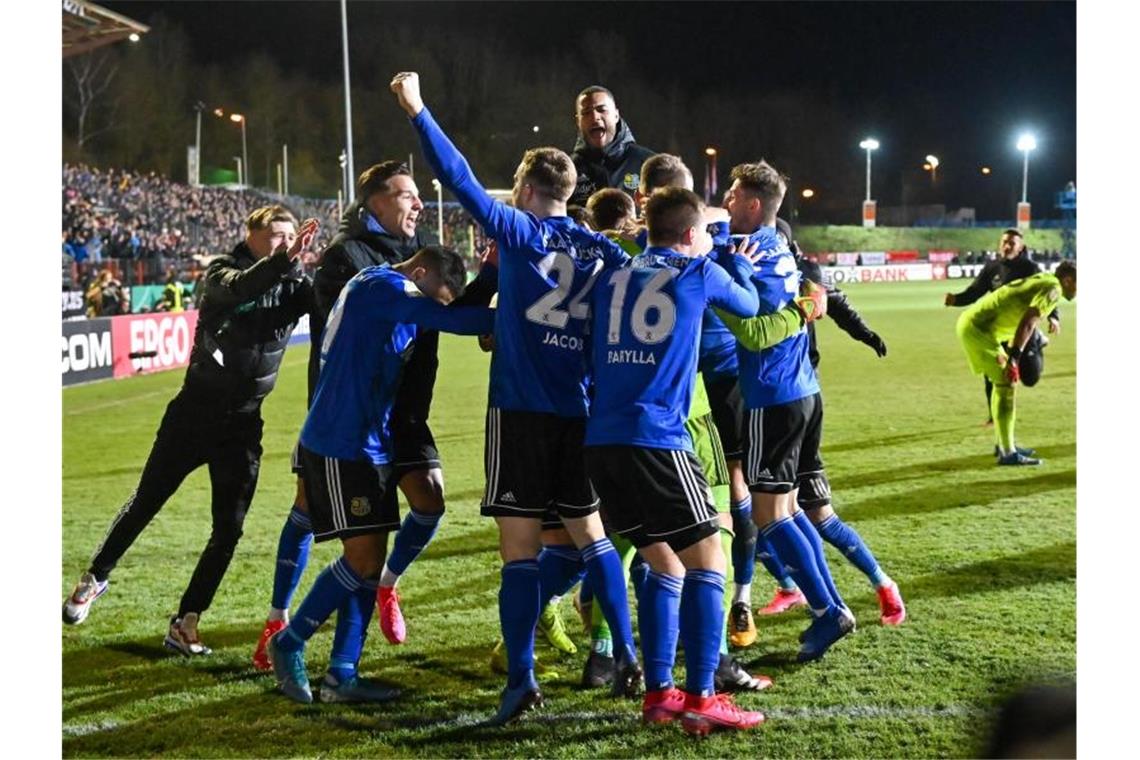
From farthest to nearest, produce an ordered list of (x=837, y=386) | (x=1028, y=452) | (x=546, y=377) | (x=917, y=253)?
(x=917, y=253) < (x=837, y=386) < (x=1028, y=452) < (x=546, y=377)

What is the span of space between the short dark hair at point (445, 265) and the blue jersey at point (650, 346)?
594 mm

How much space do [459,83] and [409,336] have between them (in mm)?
22001

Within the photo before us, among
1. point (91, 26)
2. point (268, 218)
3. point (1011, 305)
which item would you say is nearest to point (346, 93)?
point (91, 26)

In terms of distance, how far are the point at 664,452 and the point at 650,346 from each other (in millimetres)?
353

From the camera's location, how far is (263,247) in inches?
201

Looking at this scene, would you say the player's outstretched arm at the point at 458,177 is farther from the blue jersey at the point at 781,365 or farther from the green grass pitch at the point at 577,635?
the green grass pitch at the point at 577,635

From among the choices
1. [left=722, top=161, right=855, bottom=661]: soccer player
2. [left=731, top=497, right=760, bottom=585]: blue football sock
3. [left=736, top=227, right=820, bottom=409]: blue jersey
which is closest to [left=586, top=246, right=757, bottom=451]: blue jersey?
[left=736, top=227, right=820, bottom=409]: blue jersey

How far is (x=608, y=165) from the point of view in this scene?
5.57 meters

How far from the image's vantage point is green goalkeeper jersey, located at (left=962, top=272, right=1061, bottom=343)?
9.08 m

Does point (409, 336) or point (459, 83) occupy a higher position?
point (459, 83)

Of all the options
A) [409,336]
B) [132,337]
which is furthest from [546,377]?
[132,337]

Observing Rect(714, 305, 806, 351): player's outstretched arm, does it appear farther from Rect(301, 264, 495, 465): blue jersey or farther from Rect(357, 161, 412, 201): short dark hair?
Rect(357, 161, 412, 201): short dark hair
